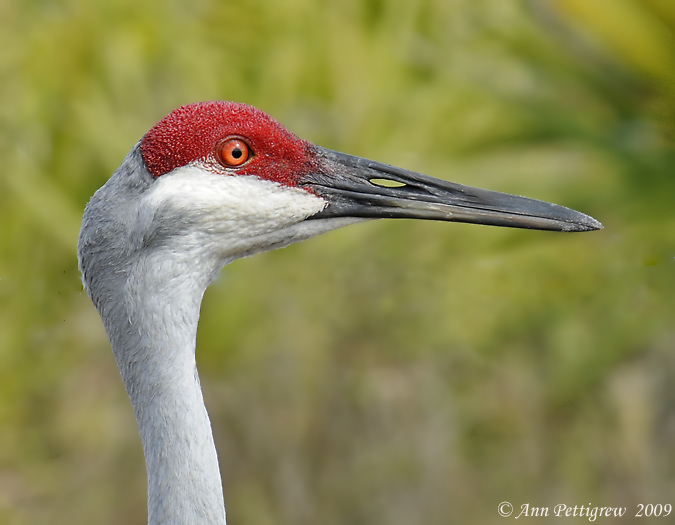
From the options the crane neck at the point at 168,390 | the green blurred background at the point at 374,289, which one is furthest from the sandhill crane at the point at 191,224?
the green blurred background at the point at 374,289

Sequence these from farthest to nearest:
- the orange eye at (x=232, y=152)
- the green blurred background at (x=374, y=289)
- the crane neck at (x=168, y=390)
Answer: the green blurred background at (x=374, y=289) → the orange eye at (x=232, y=152) → the crane neck at (x=168, y=390)

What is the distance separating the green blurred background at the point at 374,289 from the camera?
443 cm

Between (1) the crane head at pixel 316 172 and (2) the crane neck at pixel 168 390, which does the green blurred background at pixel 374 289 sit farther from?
(2) the crane neck at pixel 168 390

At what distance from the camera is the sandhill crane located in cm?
196

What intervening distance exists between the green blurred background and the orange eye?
2.44 m

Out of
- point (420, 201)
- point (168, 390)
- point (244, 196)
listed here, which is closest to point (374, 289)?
point (420, 201)

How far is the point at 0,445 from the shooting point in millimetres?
4539

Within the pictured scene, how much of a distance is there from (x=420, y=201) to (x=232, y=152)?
523 millimetres

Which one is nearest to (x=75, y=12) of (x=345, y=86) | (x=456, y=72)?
(x=345, y=86)

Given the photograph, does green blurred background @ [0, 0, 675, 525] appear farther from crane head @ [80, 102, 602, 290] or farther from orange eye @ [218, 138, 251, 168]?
orange eye @ [218, 138, 251, 168]

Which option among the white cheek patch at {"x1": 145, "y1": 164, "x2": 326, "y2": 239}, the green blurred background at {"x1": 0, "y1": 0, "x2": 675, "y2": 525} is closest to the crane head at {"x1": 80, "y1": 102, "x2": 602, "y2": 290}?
the white cheek patch at {"x1": 145, "y1": 164, "x2": 326, "y2": 239}

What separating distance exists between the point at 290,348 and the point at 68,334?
1.29 meters

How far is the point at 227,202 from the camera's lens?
204 centimetres

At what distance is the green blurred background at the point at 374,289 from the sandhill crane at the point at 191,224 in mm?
2274
